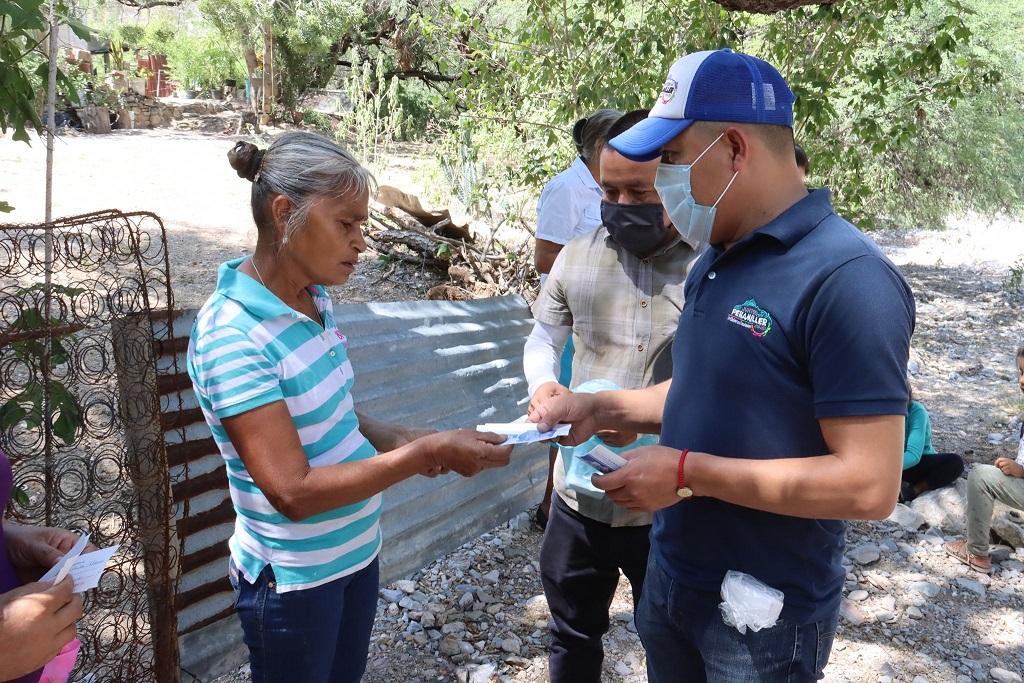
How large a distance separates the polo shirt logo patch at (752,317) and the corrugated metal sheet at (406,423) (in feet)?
6.60

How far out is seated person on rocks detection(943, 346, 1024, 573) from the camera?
456 cm

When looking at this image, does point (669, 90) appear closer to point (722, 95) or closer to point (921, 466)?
point (722, 95)

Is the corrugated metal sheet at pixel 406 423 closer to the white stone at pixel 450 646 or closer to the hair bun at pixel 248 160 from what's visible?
the white stone at pixel 450 646

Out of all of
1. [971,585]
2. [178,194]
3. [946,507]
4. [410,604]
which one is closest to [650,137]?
[410,604]

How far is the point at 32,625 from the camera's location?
1.52 meters

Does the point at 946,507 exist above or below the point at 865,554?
above

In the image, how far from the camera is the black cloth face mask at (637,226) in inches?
98.7

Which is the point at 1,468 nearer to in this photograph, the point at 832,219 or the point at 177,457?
the point at 177,457

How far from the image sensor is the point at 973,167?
1239 centimetres

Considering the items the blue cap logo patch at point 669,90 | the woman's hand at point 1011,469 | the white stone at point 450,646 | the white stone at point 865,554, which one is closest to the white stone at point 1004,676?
the white stone at point 865,554

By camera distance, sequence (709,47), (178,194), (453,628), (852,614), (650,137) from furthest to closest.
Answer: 1. (178,194)
2. (709,47)
3. (852,614)
4. (453,628)
5. (650,137)

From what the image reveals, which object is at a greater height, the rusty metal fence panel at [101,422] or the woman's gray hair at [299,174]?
the woman's gray hair at [299,174]

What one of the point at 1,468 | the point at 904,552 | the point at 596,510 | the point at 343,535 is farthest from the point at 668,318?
the point at 904,552

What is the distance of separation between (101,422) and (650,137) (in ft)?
6.92
